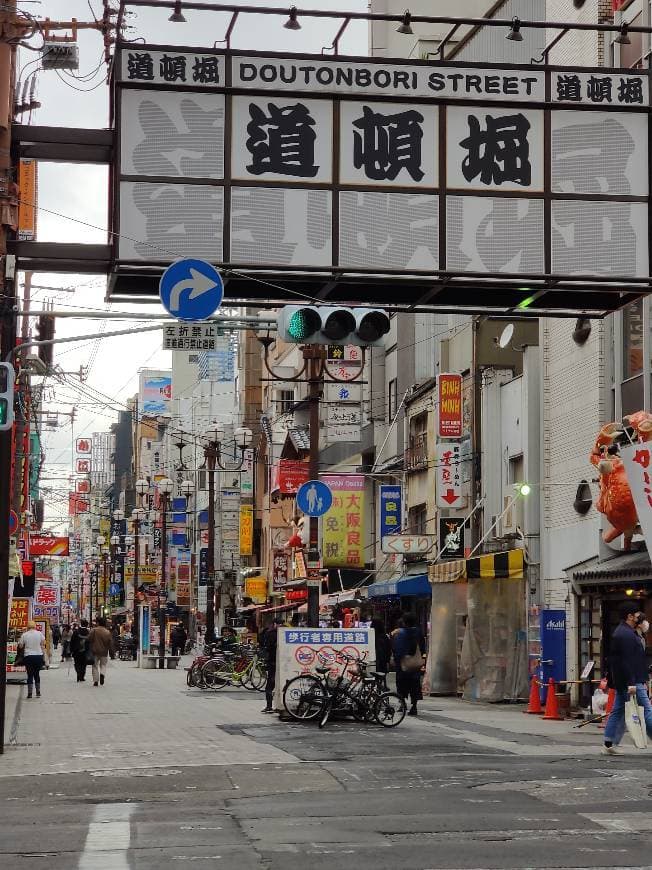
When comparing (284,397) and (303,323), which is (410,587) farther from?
(284,397)

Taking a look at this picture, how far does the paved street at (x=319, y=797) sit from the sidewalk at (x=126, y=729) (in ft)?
0.24

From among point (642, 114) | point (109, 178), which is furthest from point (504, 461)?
point (109, 178)

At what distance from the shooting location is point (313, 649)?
26.4 meters

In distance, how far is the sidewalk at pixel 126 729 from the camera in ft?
62.6

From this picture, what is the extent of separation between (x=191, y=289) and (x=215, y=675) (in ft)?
78.1

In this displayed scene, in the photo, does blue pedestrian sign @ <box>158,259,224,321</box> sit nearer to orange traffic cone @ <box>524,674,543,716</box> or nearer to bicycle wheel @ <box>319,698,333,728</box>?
bicycle wheel @ <box>319,698,333,728</box>

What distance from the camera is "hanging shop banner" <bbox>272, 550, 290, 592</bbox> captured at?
2810 inches

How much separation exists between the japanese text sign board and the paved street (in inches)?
134

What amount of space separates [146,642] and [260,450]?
81.1 ft

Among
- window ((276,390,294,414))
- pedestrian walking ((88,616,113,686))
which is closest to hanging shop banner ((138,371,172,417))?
window ((276,390,294,414))

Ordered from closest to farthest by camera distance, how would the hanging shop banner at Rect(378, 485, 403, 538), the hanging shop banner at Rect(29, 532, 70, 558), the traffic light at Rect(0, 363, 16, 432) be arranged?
the traffic light at Rect(0, 363, 16, 432), the hanging shop banner at Rect(378, 485, 403, 538), the hanging shop banner at Rect(29, 532, 70, 558)

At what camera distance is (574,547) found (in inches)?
1255

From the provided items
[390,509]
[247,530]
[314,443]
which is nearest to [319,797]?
[314,443]

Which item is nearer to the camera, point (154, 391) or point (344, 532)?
point (344, 532)
